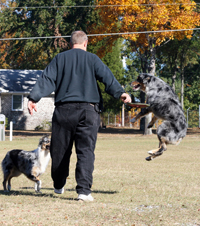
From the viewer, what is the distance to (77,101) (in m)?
5.63

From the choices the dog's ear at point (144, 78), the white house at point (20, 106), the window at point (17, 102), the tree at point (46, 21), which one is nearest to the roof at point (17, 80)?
the white house at point (20, 106)

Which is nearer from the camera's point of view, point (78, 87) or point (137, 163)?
point (78, 87)

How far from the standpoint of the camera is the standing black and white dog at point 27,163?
7.44m

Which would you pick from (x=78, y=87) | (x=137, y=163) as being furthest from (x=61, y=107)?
(x=137, y=163)

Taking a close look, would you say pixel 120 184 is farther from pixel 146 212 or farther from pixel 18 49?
pixel 18 49

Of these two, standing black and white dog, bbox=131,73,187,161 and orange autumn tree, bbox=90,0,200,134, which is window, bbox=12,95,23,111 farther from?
standing black and white dog, bbox=131,73,187,161

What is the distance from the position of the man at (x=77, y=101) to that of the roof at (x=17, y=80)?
29638 millimetres

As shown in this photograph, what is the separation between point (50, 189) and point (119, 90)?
2.94 meters

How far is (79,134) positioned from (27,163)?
2244mm

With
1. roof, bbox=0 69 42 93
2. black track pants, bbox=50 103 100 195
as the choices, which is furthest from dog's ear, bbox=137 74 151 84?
roof, bbox=0 69 42 93

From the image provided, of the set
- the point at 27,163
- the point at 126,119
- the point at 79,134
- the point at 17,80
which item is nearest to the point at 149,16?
the point at 17,80

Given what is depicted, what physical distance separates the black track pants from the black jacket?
15 cm

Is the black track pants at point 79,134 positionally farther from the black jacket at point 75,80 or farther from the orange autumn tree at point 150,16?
the orange autumn tree at point 150,16

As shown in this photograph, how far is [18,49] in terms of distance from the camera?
Result: 33875mm
